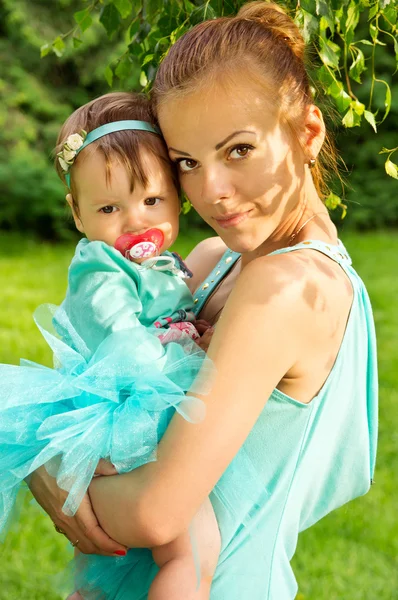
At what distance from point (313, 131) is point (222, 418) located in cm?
77

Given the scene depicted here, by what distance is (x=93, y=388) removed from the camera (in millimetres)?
1812

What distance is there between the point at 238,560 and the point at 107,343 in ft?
1.91

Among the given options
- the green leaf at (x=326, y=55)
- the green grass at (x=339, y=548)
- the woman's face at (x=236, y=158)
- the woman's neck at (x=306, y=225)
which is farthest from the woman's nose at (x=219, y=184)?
the green grass at (x=339, y=548)

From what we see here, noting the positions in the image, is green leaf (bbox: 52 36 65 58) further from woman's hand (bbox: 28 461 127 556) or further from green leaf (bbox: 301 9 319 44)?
woman's hand (bbox: 28 461 127 556)

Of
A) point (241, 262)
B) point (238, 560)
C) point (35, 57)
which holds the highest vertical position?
point (241, 262)

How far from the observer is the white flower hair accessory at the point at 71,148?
2.10m

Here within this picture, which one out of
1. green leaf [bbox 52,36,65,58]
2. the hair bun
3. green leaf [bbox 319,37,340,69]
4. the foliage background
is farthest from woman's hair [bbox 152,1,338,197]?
the foliage background

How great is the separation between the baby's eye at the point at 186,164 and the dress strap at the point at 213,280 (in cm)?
42

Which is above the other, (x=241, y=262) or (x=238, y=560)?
(x=241, y=262)

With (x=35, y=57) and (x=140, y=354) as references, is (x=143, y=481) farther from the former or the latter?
(x=35, y=57)

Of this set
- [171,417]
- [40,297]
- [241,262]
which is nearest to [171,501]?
[171,417]

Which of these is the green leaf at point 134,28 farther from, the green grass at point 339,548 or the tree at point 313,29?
the green grass at point 339,548

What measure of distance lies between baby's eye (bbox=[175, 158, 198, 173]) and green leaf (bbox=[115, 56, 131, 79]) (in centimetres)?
87

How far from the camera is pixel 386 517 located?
416 centimetres
